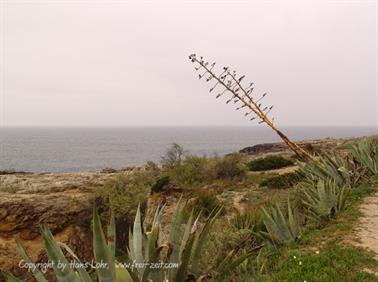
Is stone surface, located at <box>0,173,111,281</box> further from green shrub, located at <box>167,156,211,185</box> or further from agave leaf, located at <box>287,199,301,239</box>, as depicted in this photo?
green shrub, located at <box>167,156,211,185</box>

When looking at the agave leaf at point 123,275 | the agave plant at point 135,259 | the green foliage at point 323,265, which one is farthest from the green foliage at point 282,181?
the agave leaf at point 123,275

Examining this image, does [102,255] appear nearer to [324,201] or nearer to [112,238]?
[112,238]

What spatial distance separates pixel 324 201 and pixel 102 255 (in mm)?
5580

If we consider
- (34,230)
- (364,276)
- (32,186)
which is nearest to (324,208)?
(364,276)

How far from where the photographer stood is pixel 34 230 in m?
9.38

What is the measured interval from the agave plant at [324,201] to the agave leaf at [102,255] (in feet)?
16.9

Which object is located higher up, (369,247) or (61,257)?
(61,257)

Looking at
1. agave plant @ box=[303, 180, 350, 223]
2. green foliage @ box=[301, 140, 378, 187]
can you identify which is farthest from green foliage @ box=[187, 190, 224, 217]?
agave plant @ box=[303, 180, 350, 223]

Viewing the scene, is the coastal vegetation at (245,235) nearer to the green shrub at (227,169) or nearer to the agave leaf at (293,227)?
the agave leaf at (293,227)

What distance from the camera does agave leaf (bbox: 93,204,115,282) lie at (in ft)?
8.24

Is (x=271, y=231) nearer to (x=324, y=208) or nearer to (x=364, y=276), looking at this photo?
(x=324, y=208)

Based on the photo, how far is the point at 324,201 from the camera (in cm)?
716

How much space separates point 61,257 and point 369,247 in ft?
15.1

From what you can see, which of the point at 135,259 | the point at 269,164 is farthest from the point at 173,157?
the point at 135,259
